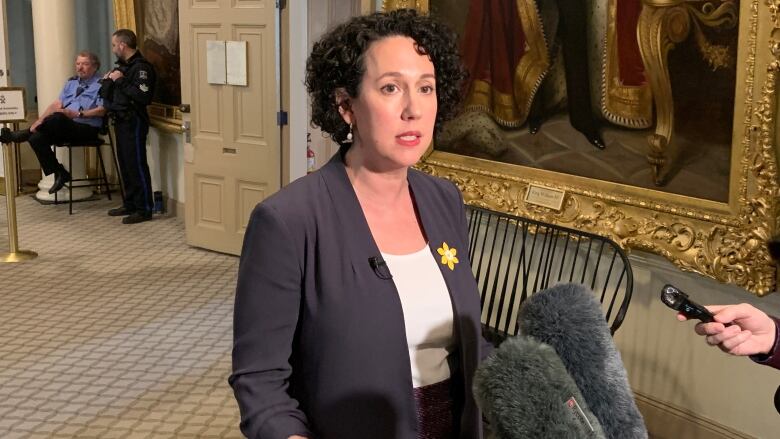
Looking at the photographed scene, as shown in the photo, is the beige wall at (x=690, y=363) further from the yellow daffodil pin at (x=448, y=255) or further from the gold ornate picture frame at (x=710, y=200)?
the yellow daffodil pin at (x=448, y=255)

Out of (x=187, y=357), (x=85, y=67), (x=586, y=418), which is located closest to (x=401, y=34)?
(x=586, y=418)

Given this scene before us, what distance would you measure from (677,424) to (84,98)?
6.50m

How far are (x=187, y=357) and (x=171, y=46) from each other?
409cm

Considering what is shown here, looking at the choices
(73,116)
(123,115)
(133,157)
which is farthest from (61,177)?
(123,115)

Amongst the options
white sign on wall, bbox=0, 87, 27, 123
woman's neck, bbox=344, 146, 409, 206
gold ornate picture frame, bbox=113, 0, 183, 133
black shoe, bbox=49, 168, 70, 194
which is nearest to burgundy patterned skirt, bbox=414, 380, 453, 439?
woman's neck, bbox=344, 146, 409, 206

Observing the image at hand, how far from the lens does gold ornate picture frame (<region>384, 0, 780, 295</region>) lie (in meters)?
2.62

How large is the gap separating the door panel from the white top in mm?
4607

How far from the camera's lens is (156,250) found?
6680 millimetres

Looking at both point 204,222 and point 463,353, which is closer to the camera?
point 463,353

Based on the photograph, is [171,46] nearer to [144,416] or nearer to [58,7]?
[58,7]

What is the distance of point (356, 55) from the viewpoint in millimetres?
1515

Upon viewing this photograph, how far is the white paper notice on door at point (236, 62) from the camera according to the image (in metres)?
6.07

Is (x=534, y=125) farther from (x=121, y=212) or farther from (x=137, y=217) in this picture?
(x=121, y=212)

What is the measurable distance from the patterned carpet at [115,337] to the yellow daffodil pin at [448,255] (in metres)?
2.19
